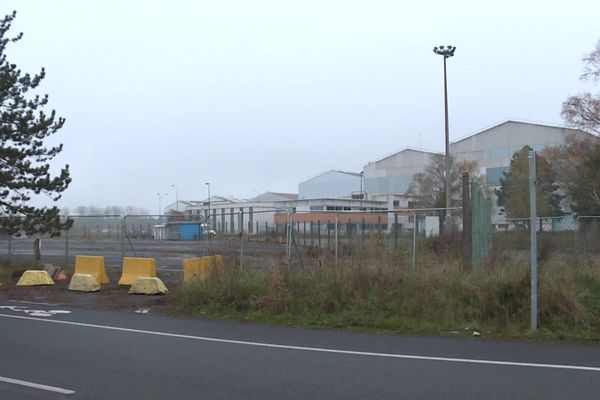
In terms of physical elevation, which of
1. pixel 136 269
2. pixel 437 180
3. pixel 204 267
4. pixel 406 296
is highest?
pixel 437 180

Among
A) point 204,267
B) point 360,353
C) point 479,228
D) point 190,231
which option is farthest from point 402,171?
point 360,353

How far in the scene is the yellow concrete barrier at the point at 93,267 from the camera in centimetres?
1855

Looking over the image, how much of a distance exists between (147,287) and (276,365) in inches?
349

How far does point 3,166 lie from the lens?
73.1 ft

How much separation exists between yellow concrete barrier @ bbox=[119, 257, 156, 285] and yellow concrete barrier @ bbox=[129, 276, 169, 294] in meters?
0.72

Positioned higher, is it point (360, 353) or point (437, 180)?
point (437, 180)

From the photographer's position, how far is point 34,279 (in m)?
18.6

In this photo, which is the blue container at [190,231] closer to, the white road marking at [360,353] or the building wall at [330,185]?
the white road marking at [360,353]

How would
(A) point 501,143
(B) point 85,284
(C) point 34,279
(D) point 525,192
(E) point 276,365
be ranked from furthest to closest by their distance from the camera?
(A) point 501,143
(D) point 525,192
(C) point 34,279
(B) point 85,284
(E) point 276,365

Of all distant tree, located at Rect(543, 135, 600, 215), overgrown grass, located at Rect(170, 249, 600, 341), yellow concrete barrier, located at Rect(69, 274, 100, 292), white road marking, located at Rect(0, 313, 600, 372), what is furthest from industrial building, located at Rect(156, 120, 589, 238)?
white road marking, located at Rect(0, 313, 600, 372)

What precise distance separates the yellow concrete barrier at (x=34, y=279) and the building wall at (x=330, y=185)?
102 metres

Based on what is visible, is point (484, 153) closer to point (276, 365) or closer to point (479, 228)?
point (479, 228)

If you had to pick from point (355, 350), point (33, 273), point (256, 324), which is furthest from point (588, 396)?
point (33, 273)

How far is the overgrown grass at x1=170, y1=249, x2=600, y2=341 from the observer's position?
34.5ft
